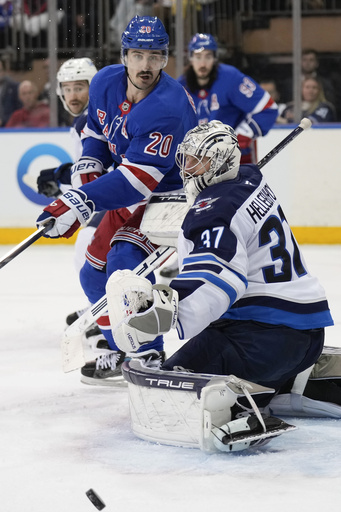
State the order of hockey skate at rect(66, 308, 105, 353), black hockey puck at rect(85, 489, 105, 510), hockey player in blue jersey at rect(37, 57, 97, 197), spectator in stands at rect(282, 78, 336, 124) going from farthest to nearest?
spectator in stands at rect(282, 78, 336, 124) → hockey player in blue jersey at rect(37, 57, 97, 197) → hockey skate at rect(66, 308, 105, 353) → black hockey puck at rect(85, 489, 105, 510)

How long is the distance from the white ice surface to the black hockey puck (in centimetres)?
1

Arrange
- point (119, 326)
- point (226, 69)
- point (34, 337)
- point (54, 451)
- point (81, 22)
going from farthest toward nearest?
point (81, 22) < point (226, 69) < point (34, 337) < point (54, 451) < point (119, 326)

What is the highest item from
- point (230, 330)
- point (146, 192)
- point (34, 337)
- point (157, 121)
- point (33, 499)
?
point (157, 121)

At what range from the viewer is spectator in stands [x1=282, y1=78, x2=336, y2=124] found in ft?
20.6

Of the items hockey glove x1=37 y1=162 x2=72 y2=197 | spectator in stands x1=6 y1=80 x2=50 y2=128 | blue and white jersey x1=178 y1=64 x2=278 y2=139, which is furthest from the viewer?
spectator in stands x1=6 y1=80 x2=50 y2=128

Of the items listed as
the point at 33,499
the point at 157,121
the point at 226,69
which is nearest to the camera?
the point at 33,499

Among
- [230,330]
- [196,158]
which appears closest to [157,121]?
[196,158]

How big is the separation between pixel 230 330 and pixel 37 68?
4.28m

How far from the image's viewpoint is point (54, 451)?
7.98 feet

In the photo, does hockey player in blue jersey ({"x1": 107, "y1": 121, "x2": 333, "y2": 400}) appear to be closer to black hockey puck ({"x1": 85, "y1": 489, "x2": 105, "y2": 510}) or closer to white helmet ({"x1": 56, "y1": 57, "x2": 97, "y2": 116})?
black hockey puck ({"x1": 85, "y1": 489, "x2": 105, "y2": 510})

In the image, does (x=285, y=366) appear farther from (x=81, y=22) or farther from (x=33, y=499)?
(x=81, y=22)

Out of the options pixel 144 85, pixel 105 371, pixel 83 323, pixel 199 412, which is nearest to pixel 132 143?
pixel 144 85

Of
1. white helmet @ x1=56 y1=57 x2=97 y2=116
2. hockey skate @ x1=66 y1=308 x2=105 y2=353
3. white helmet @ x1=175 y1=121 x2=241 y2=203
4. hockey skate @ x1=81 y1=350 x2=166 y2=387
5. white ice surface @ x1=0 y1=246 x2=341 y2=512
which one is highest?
white helmet @ x1=56 y1=57 x2=97 y2=116

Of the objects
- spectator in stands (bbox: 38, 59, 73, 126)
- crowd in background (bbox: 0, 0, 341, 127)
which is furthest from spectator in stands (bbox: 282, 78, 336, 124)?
spectator in stands (bbox: 38, 59, 73, 126)
